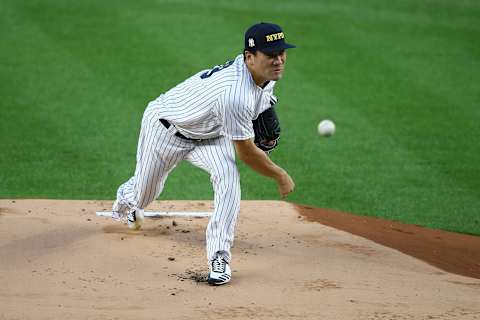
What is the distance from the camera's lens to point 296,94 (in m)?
12.0

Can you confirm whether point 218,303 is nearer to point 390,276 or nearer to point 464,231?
point 390,276

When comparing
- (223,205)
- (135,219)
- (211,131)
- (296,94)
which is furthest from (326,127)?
(223,205)

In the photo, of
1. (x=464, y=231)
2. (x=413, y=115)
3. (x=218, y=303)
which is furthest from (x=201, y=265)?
(x=413, y=115)

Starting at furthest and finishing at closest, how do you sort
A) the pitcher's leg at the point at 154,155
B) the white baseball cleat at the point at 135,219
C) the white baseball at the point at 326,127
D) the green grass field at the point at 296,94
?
the white baseball at the point at 326,127, the green grass field at the point at 296,94, the white baseball cleat at the point at 135,219, the pitcher's leg at the point at 154,155

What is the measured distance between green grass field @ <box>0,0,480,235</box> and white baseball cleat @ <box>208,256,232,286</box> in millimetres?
2924

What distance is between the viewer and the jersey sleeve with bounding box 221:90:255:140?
19.8 ft

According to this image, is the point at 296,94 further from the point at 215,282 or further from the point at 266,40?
the point at 215,282

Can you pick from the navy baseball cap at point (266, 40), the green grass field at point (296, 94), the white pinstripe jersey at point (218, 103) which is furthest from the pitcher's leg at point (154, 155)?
the green grass field at point (296, 94)

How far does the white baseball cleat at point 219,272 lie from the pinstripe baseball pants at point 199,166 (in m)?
0.05

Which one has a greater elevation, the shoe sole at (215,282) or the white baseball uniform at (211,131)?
the white baseball uniform at (211,131)

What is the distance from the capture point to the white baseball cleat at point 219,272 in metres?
6.26

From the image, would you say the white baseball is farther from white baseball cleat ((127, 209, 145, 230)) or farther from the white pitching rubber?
white baseball cleat ((127, 209, 145, 230))

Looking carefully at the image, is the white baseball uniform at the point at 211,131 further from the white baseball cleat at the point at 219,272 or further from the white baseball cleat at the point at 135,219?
the white baseball cleat at the point at 135,219

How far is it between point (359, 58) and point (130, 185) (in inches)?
256
